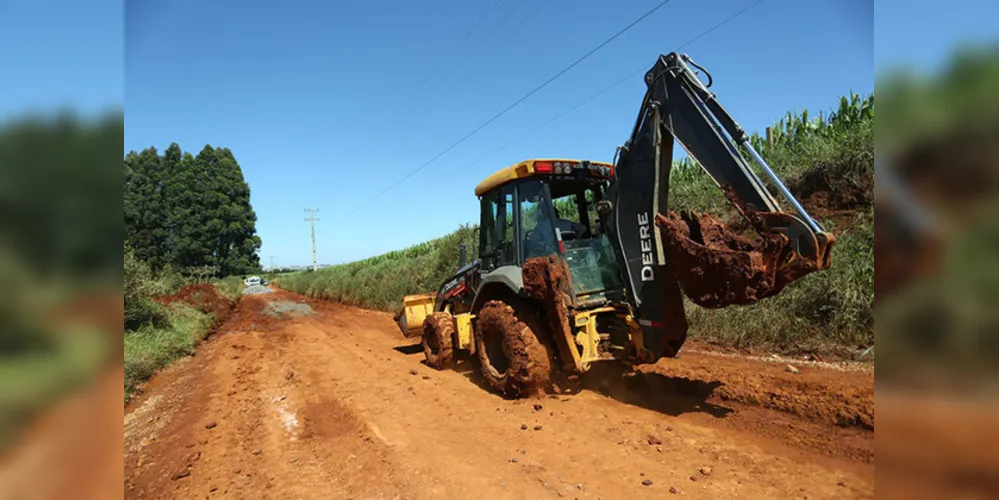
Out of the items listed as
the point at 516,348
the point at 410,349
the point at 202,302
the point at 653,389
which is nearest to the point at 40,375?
the point at 516,348

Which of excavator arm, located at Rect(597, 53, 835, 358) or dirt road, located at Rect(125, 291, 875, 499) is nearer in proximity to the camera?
dirt road, located at Rect(125, 291, 875, 499)

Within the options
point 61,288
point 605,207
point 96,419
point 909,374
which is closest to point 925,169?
point 909,374

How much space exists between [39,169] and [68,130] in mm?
100

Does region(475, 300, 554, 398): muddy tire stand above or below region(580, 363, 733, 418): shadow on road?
above

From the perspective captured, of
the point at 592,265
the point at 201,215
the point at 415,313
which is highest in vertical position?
the point at 201,215

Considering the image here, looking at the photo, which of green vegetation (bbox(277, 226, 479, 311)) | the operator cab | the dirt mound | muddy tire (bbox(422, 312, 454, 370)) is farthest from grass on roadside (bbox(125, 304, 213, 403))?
the dirt mound

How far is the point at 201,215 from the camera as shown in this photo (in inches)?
1639

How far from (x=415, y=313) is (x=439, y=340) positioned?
216 cm

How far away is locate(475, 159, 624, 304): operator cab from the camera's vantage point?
5.76 m

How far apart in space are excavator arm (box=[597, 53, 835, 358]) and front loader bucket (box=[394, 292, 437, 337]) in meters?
5.31

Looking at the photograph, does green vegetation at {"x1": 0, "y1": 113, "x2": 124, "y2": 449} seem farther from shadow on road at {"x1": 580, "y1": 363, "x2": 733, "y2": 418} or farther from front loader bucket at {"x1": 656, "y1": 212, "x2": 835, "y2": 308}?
shadow on road at {"x1": 580, "y1": 363, "x2": 733, "y2": 418}

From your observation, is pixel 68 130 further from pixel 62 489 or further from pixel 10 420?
pixel 62 489

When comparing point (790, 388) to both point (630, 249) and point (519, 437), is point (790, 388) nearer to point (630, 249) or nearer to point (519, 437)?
point (630, 249)

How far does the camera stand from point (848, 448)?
11.6 ft
